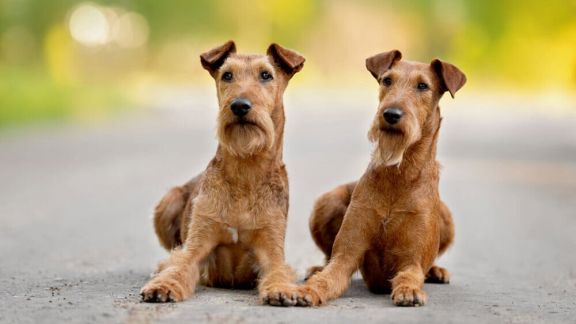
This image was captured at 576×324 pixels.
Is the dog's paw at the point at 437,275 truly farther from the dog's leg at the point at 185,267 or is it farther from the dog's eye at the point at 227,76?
the dog's eye at the point at 227,76

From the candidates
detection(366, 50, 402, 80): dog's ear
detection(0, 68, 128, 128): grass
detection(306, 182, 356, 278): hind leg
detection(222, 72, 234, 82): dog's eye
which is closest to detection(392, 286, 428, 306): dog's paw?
detection(306, 182, 356, 278): hind leg

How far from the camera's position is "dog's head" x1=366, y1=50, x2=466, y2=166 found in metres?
5.23

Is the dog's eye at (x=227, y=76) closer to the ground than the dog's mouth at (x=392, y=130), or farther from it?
farther from it

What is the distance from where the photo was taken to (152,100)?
3522cm

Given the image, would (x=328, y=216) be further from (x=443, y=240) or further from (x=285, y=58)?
(x=285, y=58)

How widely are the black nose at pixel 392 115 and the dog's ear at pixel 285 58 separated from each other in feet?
2.68

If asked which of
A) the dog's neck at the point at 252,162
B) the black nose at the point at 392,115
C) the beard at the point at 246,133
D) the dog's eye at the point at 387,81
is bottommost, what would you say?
the dog's neck at the point at 252,162

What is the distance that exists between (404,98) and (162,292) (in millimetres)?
1691

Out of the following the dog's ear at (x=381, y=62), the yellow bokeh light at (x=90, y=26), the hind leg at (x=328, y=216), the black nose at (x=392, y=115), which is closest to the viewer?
the black nose at (x=392, y=115)

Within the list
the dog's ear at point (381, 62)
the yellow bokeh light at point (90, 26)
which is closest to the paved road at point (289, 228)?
the dog's ear at point (381, 62)

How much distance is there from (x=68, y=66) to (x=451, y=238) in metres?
35.8

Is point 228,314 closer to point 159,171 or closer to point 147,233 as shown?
point 147,233

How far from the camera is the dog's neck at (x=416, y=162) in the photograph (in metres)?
5.48

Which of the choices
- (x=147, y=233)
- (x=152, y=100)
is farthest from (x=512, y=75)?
(x=147, y=233)
